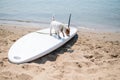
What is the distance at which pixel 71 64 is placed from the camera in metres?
5.48

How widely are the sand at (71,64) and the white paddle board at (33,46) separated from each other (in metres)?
0.18

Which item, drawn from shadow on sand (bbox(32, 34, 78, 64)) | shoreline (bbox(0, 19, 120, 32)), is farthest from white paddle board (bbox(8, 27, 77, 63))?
shoreline (bbox(0, 19, 120, 32))

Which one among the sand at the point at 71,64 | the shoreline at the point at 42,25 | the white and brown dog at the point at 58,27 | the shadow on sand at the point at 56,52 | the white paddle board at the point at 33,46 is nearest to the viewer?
the sand at the point at 71,64

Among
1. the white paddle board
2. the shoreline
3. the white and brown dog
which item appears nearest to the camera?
the white paddle board

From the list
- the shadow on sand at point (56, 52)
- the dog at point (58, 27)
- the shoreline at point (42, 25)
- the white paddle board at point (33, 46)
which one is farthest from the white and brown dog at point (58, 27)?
the shoreline at point (42, 25)

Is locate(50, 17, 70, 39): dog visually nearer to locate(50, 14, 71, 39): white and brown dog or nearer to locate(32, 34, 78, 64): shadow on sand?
locate(50, 14, 71, 39): white and brown dog

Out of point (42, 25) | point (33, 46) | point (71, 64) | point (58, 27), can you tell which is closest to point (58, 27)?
point (58, 27)

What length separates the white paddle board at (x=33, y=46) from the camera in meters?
5.50

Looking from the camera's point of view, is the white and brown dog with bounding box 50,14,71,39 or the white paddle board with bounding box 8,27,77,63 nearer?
the white paddle board with bounding box 8,27,77,63

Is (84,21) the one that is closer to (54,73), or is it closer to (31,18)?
(31,18)

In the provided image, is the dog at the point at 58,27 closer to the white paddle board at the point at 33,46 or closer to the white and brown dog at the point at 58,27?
the white and brown dog at the point at 58,27

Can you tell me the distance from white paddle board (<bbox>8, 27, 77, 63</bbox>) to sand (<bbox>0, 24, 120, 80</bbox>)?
0.18m

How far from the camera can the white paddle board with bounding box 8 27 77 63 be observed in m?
5.50

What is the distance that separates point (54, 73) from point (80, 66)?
886 millimetres
